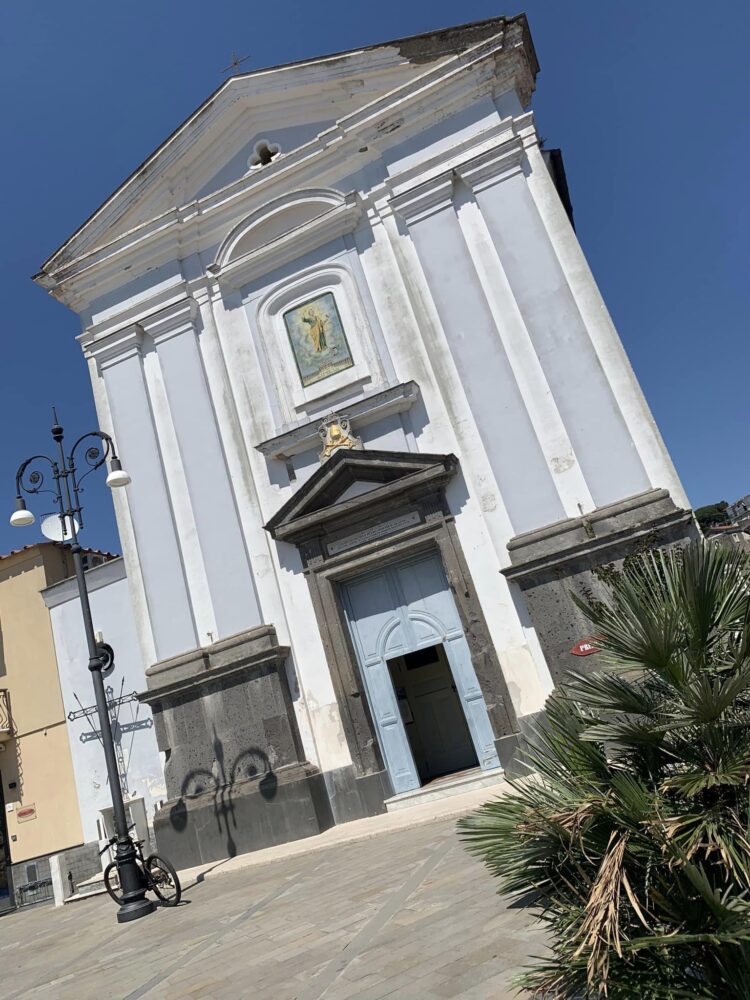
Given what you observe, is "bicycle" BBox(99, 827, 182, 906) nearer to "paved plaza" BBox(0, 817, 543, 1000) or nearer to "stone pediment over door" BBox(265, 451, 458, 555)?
"paved plaza" BBox(0, 817, 543, 1000)

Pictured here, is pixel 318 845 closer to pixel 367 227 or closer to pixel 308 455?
pixel 308 455

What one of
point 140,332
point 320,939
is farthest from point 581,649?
point 140,332

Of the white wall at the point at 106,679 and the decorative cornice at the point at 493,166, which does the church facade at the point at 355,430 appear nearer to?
the decorative cornice at the point at 493,166

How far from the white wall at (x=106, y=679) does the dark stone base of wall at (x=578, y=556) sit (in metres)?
7.59

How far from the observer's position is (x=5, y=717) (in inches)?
624

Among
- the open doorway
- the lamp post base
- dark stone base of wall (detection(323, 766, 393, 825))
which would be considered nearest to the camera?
the lamp post base

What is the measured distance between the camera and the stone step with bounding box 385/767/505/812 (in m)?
9.88

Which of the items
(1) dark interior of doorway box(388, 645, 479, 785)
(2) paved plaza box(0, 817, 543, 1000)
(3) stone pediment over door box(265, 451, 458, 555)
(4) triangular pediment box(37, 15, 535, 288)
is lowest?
(2) paved plaza box(0, 817, 543, 1000)

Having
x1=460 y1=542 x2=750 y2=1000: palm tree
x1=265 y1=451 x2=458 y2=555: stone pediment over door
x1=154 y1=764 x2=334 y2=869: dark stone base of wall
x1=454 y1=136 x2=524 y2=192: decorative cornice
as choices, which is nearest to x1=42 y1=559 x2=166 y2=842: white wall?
x1=154 y1=764 x2=334 y2=869: dark stone base of wall

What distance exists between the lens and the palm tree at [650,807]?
2.41 metres

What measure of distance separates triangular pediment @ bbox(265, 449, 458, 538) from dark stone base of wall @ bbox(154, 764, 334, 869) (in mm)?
3678

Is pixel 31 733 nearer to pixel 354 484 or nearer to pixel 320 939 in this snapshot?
pixel 354 484

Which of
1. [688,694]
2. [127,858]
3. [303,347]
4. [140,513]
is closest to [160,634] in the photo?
[140,513]

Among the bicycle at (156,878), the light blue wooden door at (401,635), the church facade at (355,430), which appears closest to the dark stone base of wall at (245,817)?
the church facade at (355,430)
